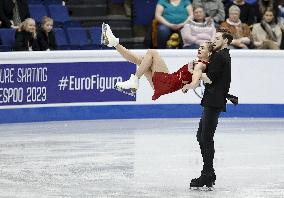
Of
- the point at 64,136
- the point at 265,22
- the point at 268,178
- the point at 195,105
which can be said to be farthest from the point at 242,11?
the point at 268,178

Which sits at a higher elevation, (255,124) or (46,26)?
(46,26)

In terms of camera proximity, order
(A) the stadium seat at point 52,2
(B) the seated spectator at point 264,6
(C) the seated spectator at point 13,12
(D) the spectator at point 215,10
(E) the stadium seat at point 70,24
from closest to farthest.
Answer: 1. (C) the seated spectator at point 13,12
2. (E) the stadium seat at point 70,24
3. (A) the stadium seat at point 52,2
4. (D) the spectator at point 215,10
5. (B) the seated spectator at point 264,6

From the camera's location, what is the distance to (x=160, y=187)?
10875 mm

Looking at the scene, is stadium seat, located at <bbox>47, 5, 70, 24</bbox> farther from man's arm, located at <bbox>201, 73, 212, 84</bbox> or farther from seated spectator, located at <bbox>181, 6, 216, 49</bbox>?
man's arm, located at <bbox>201, 73, 212, 84</bbox>

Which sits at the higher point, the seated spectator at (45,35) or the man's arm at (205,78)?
the man's arm at (205,78)

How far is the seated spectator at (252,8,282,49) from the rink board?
106 cm

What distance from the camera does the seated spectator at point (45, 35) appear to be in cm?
1694

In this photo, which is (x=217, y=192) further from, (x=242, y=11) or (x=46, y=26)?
(x=242, y=11)

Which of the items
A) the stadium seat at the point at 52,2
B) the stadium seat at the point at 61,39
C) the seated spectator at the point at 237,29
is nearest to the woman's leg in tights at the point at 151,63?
the stadium seat at the point at 61,39

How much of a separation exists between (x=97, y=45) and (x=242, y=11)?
307 cm

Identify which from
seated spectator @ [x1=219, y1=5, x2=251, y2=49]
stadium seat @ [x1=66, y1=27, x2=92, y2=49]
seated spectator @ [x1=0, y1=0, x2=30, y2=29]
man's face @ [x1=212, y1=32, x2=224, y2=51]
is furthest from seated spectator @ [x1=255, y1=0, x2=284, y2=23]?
man's face @ [x1=212, y1=32, x2=224, y2=51]

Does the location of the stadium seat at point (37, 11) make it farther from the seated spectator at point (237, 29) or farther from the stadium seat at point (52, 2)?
the seated spectator at point (237, 29)

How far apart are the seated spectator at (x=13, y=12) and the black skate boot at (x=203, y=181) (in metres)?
7.42

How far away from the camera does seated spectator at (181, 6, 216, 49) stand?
17875 millimetres
